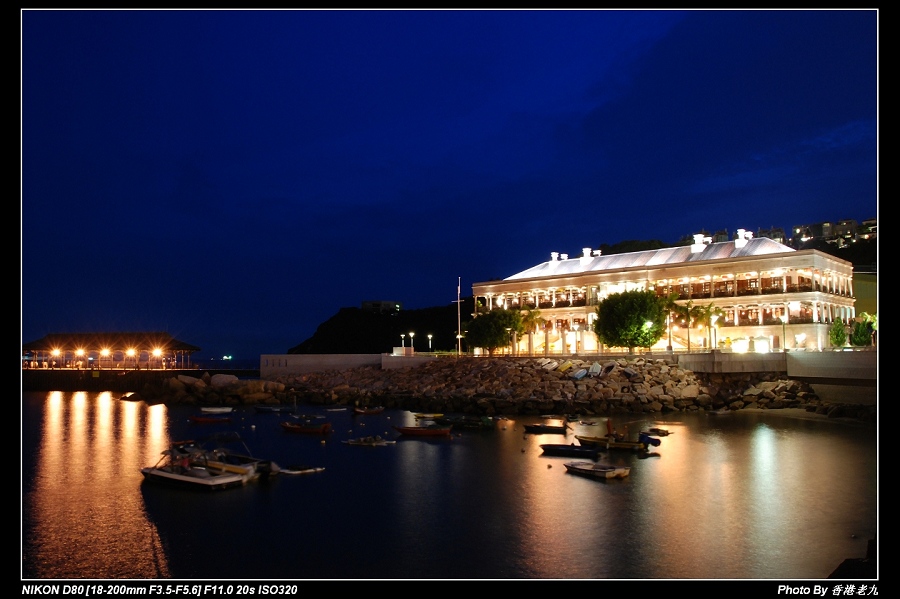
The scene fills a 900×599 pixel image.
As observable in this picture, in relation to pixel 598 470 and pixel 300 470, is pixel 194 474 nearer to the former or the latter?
pixel 300 470

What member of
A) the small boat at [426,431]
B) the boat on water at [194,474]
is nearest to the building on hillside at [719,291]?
the small boat at [426,431]

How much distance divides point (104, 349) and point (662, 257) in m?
82.9

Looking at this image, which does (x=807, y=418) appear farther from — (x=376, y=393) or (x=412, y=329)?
(x=412, y=329)

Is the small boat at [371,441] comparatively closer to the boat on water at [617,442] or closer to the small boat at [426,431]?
the small boat at [426,431]

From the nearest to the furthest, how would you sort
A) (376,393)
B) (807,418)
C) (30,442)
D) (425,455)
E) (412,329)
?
1. (425,455)
2. (30,442)
3. (807,418)
4. (376,393)
5. (412,329)

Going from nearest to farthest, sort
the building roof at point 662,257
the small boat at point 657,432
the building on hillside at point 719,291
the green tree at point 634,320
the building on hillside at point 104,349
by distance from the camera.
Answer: the small boat at point 657,432 → the green tree at point 634,320 → the building on hillside at point 719,291 → the building roof at point 662,257 → the building on hillside at point 104,349

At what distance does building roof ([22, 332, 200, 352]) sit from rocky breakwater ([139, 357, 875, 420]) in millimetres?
42403

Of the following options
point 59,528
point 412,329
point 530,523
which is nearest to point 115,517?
point 59,528

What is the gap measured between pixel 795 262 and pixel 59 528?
210ft

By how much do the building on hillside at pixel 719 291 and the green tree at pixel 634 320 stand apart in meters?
2.38

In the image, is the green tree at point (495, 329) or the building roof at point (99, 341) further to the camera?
the building roof at point (99, 341)

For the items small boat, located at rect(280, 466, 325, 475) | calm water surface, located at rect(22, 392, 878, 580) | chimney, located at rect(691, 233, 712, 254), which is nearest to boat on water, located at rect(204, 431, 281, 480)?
small boat, located at rect(280, 466, 325, 475)

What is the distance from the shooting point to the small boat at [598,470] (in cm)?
2967
